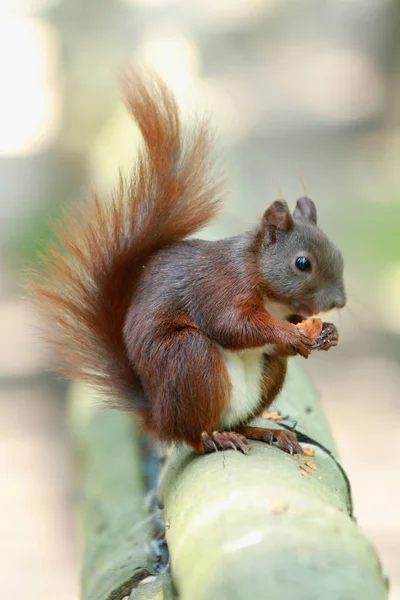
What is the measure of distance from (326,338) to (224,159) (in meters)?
1.19

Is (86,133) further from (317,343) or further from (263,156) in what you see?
(317,343)

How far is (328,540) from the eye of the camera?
0.99 m

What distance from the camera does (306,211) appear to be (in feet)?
5.75

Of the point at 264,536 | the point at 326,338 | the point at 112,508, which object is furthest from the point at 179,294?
the point at 264,536

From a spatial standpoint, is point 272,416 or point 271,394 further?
point 272,416

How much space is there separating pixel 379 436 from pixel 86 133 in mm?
1707

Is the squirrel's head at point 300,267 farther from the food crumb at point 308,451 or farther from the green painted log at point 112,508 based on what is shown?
the green painted log at point 112,508

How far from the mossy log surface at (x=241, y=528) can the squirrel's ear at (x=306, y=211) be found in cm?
39

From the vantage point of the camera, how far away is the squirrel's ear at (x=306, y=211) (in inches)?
68.9

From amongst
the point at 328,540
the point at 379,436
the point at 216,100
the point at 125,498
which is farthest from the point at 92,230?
the point at 379,436

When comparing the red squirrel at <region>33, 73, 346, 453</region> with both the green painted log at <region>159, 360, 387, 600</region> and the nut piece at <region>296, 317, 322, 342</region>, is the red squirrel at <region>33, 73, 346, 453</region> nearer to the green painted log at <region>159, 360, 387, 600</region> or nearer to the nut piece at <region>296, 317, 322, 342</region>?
the nut piece at <region>296, 317, 322, 342</region>

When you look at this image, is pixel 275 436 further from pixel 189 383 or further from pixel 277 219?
pixel 277 219

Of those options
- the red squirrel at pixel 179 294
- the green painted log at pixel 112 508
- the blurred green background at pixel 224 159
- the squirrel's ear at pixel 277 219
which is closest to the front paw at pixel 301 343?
the red squirrel at pixel 179 294

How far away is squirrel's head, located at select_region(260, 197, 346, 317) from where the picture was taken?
1.63 meters
